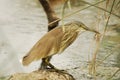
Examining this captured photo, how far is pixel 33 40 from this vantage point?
10.6ft

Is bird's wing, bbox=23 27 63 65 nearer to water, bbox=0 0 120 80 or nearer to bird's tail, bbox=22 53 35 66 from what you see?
bird's tail, bbox=22 53 35 66

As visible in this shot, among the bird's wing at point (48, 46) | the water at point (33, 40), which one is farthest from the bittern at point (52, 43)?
the water at point (33, 40)

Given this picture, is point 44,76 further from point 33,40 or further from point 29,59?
point 33,40

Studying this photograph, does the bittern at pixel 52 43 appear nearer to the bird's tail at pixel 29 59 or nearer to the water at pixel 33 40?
the bird's tail at pixel 29 59

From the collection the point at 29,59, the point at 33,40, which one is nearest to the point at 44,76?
the point at 29,59

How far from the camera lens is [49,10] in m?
1.72

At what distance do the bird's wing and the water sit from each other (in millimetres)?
128

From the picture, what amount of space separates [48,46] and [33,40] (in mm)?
1639

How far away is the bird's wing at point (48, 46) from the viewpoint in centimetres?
161

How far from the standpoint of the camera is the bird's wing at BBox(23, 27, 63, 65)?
1605mm

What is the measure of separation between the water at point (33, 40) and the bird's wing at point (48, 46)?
0.13 meters

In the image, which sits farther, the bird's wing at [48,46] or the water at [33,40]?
the water at [33,40]

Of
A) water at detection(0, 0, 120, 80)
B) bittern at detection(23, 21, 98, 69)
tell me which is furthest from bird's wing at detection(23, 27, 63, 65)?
water at detection(0, 0, 120, 80)

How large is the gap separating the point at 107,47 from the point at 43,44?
113cm
